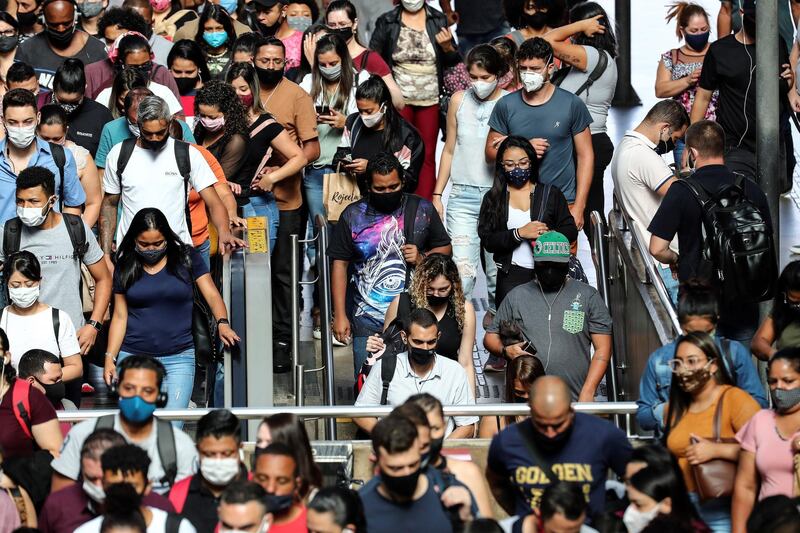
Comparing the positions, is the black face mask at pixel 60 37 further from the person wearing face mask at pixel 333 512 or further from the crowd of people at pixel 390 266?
the person wearing face mask at pixel 333 512

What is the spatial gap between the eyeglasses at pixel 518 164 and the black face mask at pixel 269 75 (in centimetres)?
211

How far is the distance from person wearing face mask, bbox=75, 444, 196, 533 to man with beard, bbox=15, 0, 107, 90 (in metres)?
6.12

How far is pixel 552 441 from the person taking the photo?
837 cm

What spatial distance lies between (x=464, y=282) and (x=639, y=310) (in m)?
1.38

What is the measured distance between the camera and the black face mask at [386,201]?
1126 cm

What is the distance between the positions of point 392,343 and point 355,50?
12.1ft

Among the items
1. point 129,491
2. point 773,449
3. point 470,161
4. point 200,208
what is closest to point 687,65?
point 470,161

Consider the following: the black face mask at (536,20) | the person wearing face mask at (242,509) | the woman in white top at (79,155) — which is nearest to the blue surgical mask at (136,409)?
the person wearing face mask at (242,509)

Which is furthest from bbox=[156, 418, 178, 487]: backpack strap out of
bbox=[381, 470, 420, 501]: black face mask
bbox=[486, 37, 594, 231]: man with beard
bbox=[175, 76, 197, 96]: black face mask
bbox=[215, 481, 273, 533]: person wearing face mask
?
bbox=[175, 76, 197, 96]: black face mask

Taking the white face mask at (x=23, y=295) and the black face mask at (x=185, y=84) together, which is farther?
the black face mask at (x=185, y=84)

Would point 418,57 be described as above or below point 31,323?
above

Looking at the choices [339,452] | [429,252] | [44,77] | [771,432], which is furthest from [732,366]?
[44,77]

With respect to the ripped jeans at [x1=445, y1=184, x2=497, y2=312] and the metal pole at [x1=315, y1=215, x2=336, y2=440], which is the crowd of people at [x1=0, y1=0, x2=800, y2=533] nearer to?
the ripped jeans at [x1=445, y1=184, x2=497, y2=312]

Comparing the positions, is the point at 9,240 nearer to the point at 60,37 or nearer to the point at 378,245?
the point at 378,245
